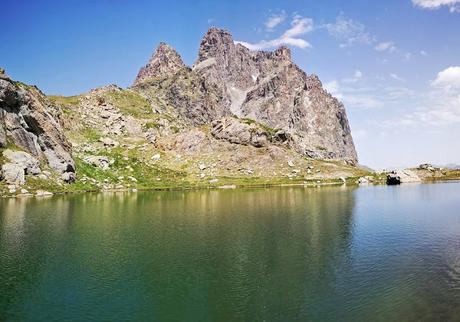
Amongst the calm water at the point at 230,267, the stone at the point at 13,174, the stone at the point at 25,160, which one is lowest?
the calm water at the point at 230,267

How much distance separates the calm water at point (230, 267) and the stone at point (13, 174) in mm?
65929

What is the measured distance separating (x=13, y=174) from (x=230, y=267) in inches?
5773

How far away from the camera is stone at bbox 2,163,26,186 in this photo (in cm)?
16600

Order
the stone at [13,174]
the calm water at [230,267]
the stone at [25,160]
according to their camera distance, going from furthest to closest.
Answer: the stone at [25,160] → the stone at [13,174] → the calm water at [230,267]

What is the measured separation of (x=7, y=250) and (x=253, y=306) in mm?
50369

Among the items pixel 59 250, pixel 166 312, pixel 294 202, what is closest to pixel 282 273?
pixel 166 312

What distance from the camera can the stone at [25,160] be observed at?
574ft

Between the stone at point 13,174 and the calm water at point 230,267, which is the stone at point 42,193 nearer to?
the stone at point 13,174

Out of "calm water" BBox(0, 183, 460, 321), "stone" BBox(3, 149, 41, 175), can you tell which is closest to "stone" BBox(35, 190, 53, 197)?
"stone" BBox(3, 149, 41, 175)

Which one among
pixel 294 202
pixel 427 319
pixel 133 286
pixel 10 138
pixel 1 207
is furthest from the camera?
pixel 10 138

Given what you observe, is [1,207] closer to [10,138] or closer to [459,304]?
[10,138]

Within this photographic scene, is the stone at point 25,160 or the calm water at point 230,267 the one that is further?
the stone at point 25,160

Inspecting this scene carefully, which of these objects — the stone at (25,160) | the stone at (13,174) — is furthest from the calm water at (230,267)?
the stone at (25,160)

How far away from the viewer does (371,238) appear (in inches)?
3142
